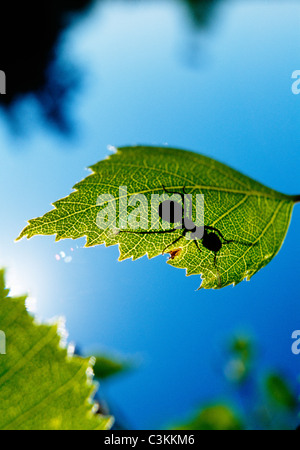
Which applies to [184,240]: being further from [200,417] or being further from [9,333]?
[200,417]

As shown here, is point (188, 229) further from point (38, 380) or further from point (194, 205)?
point (38, 380)

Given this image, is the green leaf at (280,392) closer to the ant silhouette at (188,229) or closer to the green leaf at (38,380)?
the ant silhouette at (188,229)

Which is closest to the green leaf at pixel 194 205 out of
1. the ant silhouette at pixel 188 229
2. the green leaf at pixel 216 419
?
the ant silhouette at pixel 188 229

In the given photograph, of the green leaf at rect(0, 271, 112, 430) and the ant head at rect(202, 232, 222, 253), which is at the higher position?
the ant head at rect(202, 232, 222, 253)

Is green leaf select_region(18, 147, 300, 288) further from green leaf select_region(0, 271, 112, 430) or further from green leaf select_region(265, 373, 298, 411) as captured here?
green leaf select_region(265, 373, 298, 411)

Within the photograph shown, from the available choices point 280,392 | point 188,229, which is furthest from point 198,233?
point 280,392

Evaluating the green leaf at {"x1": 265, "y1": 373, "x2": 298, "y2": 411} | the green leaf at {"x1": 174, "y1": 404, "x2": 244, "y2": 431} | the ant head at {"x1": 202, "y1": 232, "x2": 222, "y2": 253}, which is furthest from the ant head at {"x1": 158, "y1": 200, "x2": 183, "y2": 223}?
the green leaf at {"x1": 265, "y1": 373, "x2": 298, "y2": 411}

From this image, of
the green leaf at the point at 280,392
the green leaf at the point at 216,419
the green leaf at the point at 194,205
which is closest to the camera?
the green leaf at the point at 194,205
